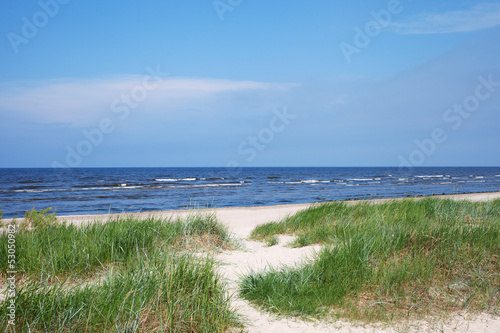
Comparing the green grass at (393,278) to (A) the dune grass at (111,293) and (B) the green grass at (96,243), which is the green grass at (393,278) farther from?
(B) the green grass at (96,243)

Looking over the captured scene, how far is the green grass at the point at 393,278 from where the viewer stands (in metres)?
4.35

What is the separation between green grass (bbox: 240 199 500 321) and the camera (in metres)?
4.35

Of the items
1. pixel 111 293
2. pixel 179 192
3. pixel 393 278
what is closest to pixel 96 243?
pixel 111 293

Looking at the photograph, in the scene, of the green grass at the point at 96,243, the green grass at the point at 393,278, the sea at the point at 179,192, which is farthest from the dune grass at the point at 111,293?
the sea at the point at 179,192

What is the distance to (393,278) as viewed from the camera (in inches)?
187

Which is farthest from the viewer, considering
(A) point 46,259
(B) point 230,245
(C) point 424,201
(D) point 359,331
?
(C) point 424,201

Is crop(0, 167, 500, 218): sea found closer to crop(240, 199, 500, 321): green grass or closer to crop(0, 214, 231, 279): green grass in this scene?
crop(0, 214, 231, 279): green grass

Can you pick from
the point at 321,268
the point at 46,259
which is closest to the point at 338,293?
the point at 321,268

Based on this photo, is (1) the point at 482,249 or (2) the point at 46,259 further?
(1) the point at 482,249

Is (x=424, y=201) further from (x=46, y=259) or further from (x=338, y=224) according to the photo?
(x=46, y=259)

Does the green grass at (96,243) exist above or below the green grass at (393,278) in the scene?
above

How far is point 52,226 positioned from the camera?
6832mm

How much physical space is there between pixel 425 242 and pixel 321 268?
209cm

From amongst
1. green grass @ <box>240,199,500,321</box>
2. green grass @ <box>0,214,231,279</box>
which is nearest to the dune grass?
green grass @ <box>0,214,231,279</box>
